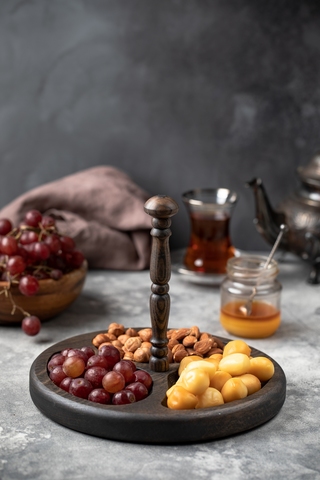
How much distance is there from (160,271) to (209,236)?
69cm

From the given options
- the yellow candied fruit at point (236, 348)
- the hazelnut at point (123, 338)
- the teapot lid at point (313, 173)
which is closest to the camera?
the yellow candied fruit at point (236, 348)

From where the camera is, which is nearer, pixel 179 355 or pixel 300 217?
pixel 179 355

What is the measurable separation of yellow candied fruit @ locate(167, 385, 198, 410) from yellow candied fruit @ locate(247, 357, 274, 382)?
14cm

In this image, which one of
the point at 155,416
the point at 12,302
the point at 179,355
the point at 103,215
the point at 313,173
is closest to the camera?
the point at 155,416

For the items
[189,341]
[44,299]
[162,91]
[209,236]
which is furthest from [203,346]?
[162,91]

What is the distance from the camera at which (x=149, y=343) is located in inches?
55.5

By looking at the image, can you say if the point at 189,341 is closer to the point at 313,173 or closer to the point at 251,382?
the point at 251,382

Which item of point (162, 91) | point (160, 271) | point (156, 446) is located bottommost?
point (156, 446)

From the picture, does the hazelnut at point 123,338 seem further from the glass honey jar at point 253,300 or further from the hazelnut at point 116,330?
the glass honey jar at point 253,300

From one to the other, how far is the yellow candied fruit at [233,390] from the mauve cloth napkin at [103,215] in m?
0.90

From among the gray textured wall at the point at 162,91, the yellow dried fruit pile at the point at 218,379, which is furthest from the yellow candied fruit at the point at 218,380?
the gray textured wall at the point at 162,91

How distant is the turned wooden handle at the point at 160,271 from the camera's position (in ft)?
3.98

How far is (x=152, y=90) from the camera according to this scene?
7.27 feet

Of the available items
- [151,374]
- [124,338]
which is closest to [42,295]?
[124,338]
